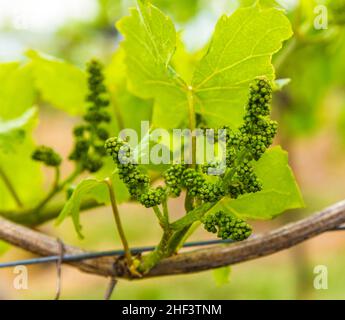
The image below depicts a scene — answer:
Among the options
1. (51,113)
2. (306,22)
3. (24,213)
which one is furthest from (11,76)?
(51,113)

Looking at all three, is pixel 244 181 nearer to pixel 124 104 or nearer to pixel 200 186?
pixel 200 186

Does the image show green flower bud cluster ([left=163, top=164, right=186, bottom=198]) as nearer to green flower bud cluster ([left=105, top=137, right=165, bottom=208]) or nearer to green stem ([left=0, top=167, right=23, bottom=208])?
green flower bud cluster ([left=105, top=137, right=165, bottom=208])

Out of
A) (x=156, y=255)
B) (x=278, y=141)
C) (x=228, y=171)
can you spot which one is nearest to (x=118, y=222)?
(x=156, y=255)

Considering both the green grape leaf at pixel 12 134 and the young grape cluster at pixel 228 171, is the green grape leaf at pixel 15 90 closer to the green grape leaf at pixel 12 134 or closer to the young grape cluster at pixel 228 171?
the green grape leaf at pixel 12 134

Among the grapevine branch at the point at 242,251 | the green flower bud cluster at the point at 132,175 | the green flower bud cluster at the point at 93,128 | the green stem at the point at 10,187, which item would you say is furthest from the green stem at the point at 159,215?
the green stem at the point at 10,187

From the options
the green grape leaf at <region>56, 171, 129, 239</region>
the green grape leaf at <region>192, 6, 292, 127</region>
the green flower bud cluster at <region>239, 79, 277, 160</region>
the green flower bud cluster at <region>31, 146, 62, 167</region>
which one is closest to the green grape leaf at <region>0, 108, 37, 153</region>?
the green flower bud cluster at <region>31, 146, 62, 167</region>
